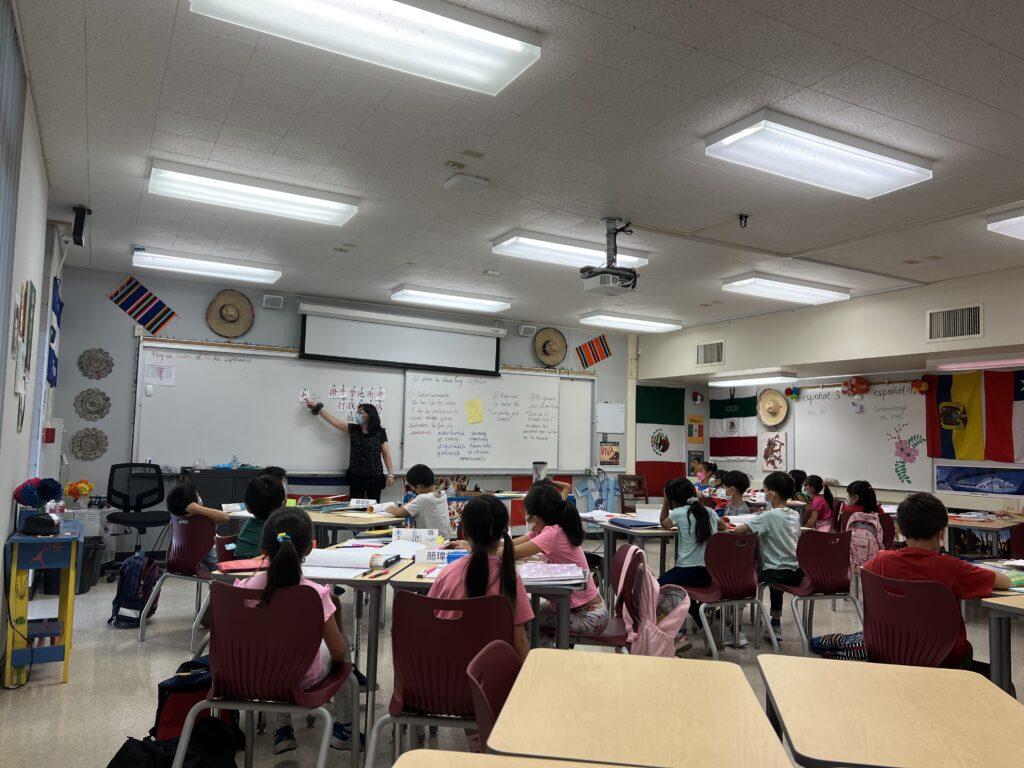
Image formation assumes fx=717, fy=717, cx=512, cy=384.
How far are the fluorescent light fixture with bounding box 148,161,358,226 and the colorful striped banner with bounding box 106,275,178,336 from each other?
2.86 meters

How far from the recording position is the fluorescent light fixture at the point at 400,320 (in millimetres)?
7895

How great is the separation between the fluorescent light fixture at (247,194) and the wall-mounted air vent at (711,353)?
544 cm

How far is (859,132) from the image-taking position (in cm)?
353

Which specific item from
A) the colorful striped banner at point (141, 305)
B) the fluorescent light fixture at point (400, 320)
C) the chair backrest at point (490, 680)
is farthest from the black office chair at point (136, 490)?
the chair backrest at point (490, 680)

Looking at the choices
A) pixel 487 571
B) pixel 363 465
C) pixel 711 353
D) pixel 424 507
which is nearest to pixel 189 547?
pixel 424 507

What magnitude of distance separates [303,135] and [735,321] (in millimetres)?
6282

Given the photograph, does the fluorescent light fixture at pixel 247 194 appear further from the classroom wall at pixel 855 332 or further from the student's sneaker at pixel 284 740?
the classroom wall at pixel 855 332

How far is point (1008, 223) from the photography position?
4.61 m

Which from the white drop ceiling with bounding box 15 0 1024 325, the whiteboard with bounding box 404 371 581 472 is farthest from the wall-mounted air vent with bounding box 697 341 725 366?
the white drop ceiling with bounding box 15 0 1024 325

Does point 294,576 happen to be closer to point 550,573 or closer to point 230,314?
point 550,573

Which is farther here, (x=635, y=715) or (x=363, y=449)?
(x=363, y=449)

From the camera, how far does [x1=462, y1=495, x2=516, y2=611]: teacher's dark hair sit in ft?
8.23

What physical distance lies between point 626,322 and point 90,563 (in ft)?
19.8

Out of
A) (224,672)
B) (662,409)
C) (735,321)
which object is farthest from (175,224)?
(662,409)
